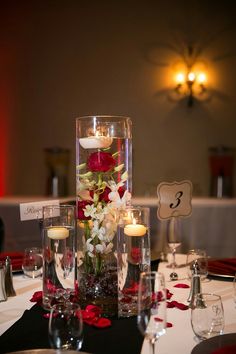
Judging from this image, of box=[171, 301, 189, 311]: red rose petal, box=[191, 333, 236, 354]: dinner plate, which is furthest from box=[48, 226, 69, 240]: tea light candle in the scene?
box=[191, 333, 236, 354]: dinner plate

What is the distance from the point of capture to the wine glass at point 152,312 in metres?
0.80

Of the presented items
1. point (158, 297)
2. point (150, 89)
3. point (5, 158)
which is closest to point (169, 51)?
point (150, 89)

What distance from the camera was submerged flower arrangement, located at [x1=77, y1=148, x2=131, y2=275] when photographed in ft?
3.78

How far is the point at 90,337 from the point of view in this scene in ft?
3.29

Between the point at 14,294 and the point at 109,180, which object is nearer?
the point at 109,180

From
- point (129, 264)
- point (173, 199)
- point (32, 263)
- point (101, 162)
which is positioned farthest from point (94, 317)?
point (173, 199)

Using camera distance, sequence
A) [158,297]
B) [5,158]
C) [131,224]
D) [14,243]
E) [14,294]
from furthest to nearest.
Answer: [5,158] → [14,243] → [14,294] → [131,224] → [158,297]

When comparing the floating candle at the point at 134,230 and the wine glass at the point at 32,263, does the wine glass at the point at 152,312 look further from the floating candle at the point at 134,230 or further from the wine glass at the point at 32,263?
the wine glass at the point at 32,263

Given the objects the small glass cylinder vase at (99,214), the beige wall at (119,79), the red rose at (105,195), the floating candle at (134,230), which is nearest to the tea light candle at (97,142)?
the small glass cylinder vase at (99,214)

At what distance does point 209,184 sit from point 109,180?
126 inches

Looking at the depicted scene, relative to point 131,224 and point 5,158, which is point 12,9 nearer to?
point 5,158

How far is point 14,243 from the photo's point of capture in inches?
126

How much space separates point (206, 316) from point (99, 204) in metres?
0.39

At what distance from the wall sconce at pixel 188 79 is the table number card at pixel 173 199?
274cm
